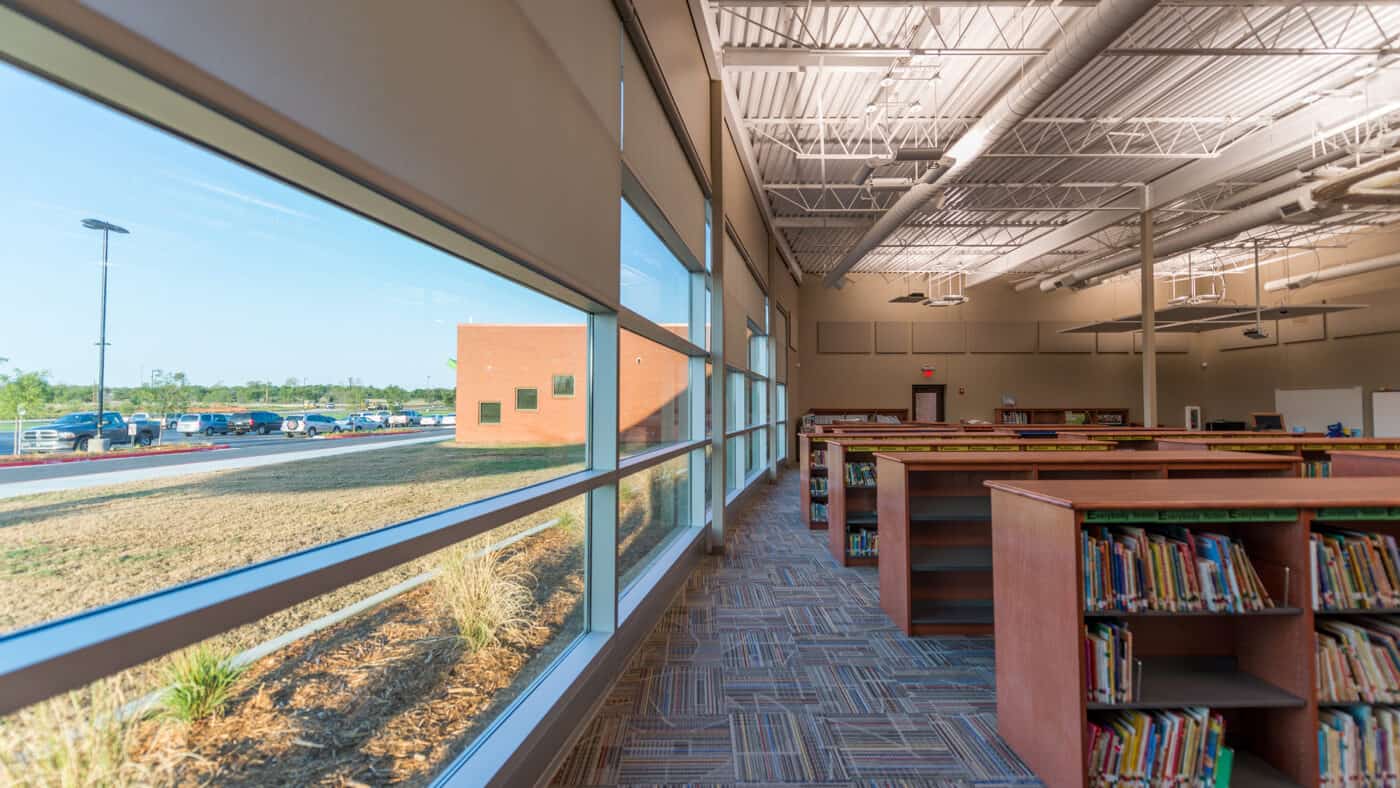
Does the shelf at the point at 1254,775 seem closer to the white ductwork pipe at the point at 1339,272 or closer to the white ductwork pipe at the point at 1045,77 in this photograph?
the white ductwork pipe at the point at 1045,77

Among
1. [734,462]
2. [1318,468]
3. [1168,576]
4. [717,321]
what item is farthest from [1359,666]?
[734,462]

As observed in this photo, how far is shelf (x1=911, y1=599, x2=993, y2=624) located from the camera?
11.9ft

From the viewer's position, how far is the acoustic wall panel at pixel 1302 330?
1379cm

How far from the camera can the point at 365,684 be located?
1.89 metres

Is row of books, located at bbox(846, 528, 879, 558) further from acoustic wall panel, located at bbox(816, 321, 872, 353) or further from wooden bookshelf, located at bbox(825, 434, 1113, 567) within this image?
acoustic wall panel, located at bbox(816, 321, 872, 353)

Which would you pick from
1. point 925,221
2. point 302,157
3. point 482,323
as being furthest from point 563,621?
point 925,221

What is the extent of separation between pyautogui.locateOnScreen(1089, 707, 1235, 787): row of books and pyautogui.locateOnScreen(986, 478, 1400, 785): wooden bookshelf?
62 mm

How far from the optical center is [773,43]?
606 cm

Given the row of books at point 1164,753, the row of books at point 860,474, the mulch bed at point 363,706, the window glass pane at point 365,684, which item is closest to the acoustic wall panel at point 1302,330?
the row of books at point 860,474

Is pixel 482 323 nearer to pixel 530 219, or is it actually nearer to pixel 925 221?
pixel 530 219

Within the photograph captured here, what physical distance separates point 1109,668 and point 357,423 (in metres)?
2.52

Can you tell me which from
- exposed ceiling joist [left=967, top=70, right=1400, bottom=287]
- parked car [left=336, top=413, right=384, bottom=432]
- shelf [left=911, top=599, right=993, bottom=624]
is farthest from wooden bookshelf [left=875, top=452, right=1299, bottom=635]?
exposed ceiling joist [left=967, top=70, right=1400, bottom=287]

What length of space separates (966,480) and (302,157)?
410 centimetres

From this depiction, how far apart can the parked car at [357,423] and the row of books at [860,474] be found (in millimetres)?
4665
